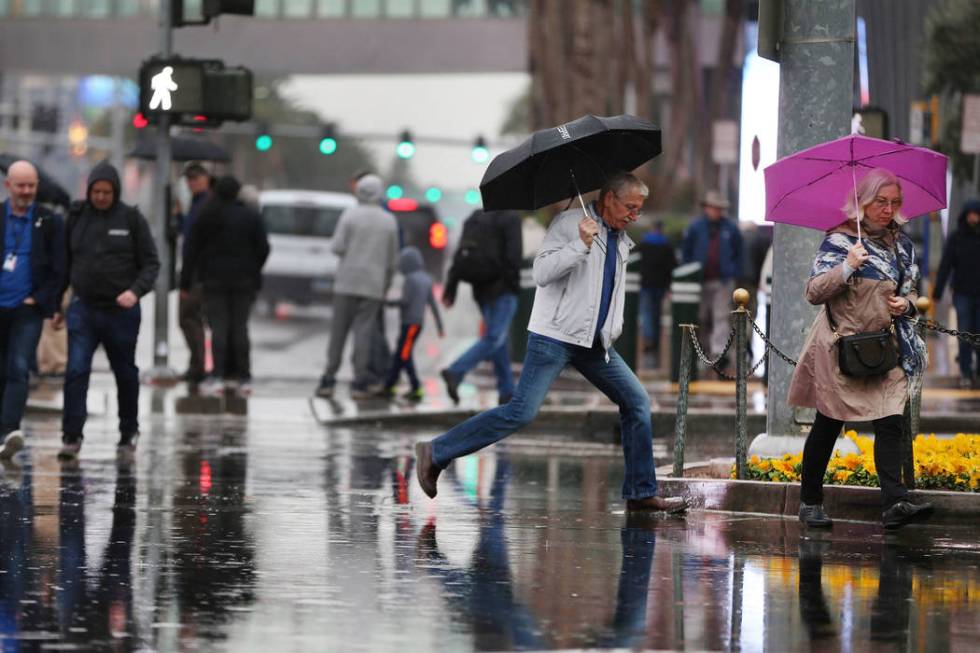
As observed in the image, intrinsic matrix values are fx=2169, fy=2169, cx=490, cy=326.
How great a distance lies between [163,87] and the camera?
1858 cm

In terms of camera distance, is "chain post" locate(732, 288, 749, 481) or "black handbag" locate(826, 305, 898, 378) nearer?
"black handbag" locate(826, 305, 898, 378)

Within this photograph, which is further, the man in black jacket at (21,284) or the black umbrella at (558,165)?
the man in black jacket at (21,284)

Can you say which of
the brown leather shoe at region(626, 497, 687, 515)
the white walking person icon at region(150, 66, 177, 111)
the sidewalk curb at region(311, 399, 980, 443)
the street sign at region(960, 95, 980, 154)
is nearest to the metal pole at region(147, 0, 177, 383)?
the white walking person icon at region(150, 66, 177, 111)

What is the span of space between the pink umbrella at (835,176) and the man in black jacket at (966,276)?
10.6 metres

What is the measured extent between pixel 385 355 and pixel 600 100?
15396 millimetres

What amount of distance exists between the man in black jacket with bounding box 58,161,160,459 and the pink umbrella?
4.23 m

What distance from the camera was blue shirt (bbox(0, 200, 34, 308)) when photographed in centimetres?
1234

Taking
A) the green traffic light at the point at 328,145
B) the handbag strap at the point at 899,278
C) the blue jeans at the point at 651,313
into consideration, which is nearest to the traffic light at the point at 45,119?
the green traffic light at the point at 328,145

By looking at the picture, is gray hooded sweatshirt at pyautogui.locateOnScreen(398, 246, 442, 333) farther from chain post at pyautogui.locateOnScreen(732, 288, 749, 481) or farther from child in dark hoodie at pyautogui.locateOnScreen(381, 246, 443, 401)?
chain post at pyautogui.locateOnScreen(732, 288, 749, 481)

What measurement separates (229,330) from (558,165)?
8.84m

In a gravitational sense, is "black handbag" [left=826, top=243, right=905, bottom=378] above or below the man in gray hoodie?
below

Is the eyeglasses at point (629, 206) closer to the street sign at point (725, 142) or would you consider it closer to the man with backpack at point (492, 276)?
the man with backpack at point (492, 276)

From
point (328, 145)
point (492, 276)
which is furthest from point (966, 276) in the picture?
point (328, 145)

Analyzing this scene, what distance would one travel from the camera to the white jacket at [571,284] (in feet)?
32.3
